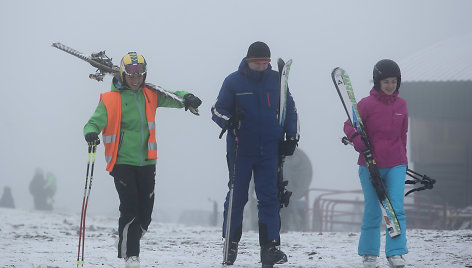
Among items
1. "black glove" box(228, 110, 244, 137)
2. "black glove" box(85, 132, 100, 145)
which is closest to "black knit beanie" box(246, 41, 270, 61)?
"black glove" box(228, 110, 244, 137)

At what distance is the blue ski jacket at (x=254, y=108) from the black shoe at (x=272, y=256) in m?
0.88

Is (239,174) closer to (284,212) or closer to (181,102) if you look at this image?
(181,102)

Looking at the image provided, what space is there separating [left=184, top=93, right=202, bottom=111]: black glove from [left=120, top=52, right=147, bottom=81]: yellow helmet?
1.66ft

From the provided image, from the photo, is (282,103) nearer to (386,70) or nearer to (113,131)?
(386,70)

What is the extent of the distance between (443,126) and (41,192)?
1638cm

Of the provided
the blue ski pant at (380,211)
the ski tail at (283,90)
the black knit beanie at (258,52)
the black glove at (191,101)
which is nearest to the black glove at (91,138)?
the black glove at (191,101)

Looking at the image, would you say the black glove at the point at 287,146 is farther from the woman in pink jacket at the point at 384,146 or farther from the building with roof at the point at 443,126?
the building with roof at the point at 443,126

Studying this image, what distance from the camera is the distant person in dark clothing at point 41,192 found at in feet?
101

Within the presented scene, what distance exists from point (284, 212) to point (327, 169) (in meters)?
76.9

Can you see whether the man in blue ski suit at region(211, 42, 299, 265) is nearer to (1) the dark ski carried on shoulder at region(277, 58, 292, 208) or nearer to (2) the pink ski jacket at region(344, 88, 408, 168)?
(1) the dark ski carried on shoulder at region(277, 58, 292, 208)

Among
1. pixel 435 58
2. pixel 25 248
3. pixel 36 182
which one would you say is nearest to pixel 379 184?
pixel 25 248

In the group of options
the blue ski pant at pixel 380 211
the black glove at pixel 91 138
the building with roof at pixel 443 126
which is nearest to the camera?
the black glove at pixel 91 138

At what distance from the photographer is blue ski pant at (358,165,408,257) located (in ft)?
22.7

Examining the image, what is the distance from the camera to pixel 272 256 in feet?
23.5
